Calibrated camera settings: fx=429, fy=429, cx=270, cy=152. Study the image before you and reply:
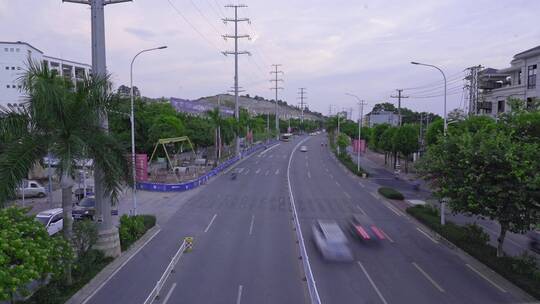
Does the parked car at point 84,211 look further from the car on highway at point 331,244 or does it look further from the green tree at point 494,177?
the green tree at point 494,177

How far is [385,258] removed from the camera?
19.9 meters

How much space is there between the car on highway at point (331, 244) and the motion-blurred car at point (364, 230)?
195cm

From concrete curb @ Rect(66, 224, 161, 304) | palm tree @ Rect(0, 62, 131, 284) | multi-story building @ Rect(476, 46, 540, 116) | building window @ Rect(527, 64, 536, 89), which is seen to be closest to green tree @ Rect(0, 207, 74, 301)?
palm tree @ Rect(0, 62, 131, 284)

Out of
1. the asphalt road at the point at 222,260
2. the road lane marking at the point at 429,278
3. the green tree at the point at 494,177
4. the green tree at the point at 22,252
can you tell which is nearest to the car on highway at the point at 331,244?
the asphalt road at the point at 222,260

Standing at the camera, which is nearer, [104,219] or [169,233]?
[104,219]

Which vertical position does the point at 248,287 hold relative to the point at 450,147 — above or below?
below

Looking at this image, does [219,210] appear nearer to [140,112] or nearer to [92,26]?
[92,26]

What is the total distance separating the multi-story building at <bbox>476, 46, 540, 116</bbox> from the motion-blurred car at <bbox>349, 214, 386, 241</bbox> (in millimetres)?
18954

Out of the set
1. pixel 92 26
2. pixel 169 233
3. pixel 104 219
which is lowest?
pixel 169 233

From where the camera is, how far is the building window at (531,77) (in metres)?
42.9

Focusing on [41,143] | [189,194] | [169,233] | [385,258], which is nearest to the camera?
[41,143]

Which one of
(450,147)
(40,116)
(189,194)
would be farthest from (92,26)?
(189,194)

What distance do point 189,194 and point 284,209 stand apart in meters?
10.6

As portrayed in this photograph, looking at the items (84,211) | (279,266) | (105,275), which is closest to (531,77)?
(279,266)
